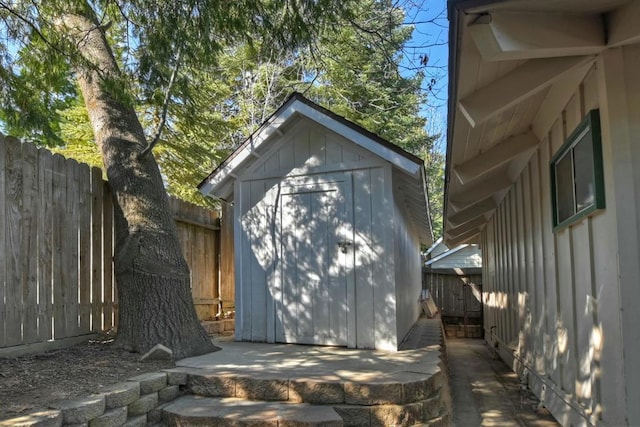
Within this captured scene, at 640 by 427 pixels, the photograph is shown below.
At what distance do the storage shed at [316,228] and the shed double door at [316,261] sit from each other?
13 millimetres

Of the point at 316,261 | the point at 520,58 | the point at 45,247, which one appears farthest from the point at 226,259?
the point at 520,58

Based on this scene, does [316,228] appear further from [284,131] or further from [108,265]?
[108,265]

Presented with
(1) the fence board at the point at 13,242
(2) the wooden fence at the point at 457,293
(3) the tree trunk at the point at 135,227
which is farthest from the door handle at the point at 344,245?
(2) the wooden fence at the point at 457,293

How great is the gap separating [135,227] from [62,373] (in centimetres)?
174

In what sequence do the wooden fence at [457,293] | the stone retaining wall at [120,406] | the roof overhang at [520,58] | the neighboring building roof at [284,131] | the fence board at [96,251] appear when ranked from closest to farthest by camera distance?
the roof overhang at [520,58] → the stone retaining wall at [120,406] → the fence board at [96,251] → the neighboring building roof at [284,131] → the wooden fence at [457,293]

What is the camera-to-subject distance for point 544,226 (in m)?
4.68

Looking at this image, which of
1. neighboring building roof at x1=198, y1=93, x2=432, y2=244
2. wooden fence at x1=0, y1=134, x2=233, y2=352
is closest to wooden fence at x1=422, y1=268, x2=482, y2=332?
neighboring building roof at x1=198, y1=93, x2=432, y2=244

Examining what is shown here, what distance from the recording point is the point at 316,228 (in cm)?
610

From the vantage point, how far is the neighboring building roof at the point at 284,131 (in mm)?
5578

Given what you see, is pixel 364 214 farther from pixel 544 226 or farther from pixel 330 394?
pixel 330 394

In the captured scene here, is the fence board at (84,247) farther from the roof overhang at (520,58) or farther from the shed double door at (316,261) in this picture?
the roof overhang at (520,58)

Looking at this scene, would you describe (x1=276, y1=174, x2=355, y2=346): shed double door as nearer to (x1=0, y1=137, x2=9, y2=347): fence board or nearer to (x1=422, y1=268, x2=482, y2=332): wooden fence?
(x1=0, y1=137, x2=9, y2=347): fence board

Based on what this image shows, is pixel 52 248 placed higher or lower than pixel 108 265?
higher

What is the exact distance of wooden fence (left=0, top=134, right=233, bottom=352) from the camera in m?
4.35
